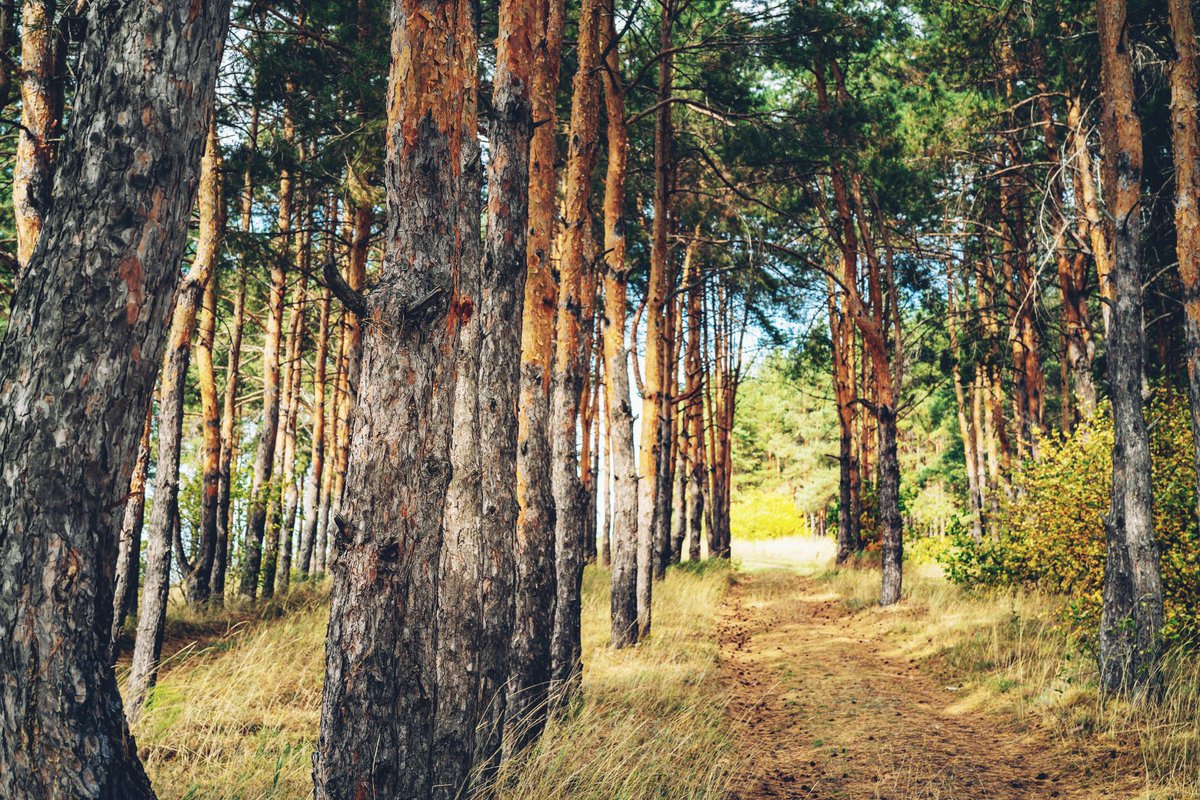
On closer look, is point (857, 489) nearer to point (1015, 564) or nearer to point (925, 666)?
point (1015, 564)

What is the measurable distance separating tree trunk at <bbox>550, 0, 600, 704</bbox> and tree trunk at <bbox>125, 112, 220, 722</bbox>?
3.40 metres

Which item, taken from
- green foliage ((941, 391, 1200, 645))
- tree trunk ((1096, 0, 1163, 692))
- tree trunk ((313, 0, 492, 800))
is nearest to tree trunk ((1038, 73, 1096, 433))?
green foliage ((941, 391, 1200, 645))

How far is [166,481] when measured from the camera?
696 centimetres

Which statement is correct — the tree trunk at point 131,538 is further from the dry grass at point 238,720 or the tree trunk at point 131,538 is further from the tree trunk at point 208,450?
the tree trunk at point 208,450

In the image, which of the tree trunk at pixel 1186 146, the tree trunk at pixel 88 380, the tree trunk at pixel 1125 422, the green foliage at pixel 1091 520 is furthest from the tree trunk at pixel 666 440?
the tree trunk at pixel 88 380

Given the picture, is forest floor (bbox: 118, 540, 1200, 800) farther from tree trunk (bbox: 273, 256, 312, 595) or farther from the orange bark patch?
tree trunk (bbox: 273, 256, 312, 595)

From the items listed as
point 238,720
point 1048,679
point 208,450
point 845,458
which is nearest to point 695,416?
point 845,458

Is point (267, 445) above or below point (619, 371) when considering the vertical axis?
below

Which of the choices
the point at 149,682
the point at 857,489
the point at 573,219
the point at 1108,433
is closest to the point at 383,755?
the point at 149,682

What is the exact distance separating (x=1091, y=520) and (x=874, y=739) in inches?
187

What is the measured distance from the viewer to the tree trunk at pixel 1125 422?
6.54m

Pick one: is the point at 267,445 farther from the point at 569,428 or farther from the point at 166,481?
the point at 569,428

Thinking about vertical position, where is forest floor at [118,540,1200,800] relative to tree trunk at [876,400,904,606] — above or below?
below

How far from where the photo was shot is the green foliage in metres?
7.64
